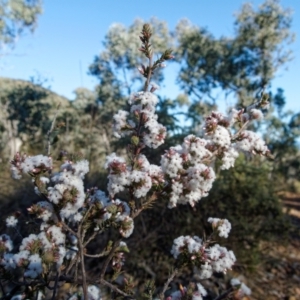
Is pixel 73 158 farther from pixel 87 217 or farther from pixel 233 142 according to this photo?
pixel 233 142

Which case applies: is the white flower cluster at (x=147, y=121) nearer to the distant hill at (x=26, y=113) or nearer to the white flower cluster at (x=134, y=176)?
the white flower cluster at (x=134, y=176)

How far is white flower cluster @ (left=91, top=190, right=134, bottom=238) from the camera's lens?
1978 millimetres

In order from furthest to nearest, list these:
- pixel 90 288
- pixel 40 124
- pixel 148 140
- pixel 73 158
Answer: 1. pixel 40 124
2. pixel 90 288
3. pixel 148 140
4. pixel 73 158

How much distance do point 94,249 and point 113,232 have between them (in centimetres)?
40

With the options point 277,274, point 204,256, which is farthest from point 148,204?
point 277,274

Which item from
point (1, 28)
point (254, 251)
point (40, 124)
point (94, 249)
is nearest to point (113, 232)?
point (94, 249)

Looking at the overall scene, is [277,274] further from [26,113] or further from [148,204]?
[26,113]

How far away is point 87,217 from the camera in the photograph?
202 cm

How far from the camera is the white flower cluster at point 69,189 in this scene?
184 centimetres

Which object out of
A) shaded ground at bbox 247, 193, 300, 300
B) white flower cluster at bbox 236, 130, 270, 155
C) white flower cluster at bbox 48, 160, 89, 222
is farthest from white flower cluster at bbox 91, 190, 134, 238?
shaded ground at bbox 247, 193, 300, 300

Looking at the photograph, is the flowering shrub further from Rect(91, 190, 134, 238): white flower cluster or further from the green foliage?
the green foliage

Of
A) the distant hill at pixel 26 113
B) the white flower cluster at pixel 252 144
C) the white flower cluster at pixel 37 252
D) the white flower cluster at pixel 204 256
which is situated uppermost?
the distant hill at pixel 26 113

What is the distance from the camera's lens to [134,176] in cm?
199

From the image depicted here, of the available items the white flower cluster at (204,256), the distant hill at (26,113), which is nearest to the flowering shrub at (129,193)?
the white flower cluster at (204,256)
